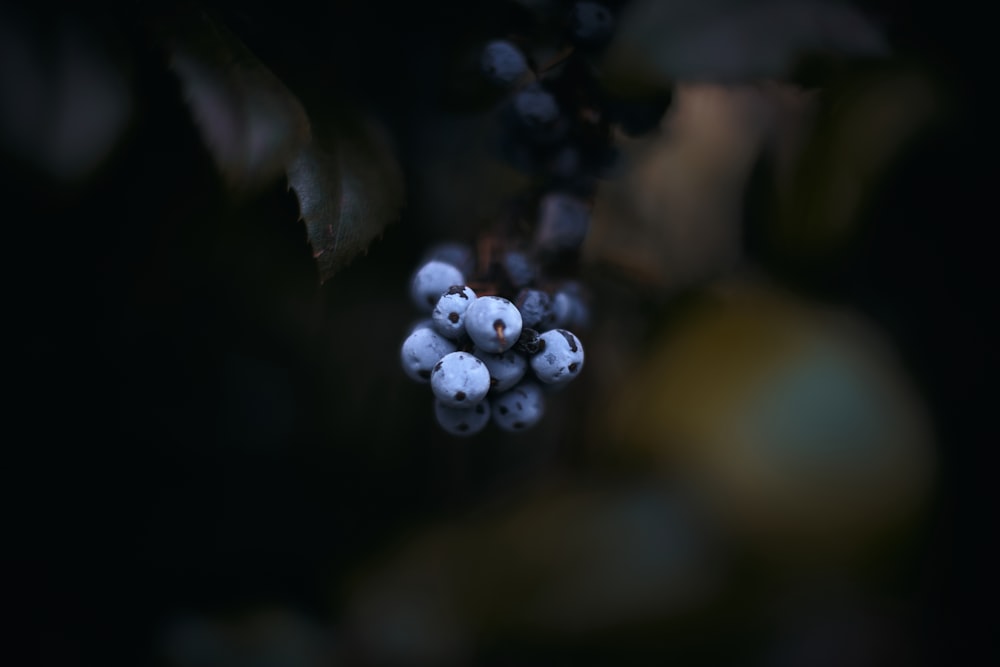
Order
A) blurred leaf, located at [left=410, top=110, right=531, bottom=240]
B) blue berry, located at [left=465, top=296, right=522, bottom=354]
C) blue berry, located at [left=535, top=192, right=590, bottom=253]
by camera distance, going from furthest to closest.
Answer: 1. blurred leaf, located at [left=410, top=110, right=531, bottom=240]
2. blue berry, located at [left=535, top=192, right=590, bottom=253]
3. blue berry, located at [left=465, top=296, right=522, bottom=354]

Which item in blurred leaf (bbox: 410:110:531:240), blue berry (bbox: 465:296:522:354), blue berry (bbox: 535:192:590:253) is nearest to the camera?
blue berry (bbox: 465:296:522:354)

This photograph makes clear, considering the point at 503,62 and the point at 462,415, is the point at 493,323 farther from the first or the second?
the point at 503,62

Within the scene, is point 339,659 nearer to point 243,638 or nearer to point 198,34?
point 243,638

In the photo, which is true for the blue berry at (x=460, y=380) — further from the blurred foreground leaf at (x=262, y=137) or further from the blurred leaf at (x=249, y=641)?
the blurred leaf at (x=249, y=641)

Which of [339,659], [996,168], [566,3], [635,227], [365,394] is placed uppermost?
[566,3]

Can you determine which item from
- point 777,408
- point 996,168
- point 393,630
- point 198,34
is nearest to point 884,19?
point 996,168

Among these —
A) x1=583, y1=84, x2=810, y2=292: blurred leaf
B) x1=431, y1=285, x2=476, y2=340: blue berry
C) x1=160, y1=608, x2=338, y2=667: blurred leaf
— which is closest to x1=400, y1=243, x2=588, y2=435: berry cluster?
x1=431, y1=285, x2=476, y2=340: blue berry

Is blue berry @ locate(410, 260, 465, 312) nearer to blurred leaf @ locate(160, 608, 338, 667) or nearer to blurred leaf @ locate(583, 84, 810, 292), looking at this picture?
blurred leaf @ locate(583, 84, 810, 292)

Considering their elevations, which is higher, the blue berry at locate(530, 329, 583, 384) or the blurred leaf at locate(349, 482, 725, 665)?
the blue berry at locate(530, 329, 583, 384)
